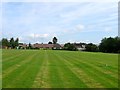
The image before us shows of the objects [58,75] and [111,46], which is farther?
[111,46]

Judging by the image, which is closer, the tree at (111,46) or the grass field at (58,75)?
the grass field at (58,75)

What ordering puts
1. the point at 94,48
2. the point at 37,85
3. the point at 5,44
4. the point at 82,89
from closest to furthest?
1. the point at 82,89
2. the point at 37,85
3. the point at 94,48
4. the point at 5,44

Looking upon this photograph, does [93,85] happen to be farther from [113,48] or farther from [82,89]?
[113,48]

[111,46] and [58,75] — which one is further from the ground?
[111,46]

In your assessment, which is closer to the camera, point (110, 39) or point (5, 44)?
point (110, 39)

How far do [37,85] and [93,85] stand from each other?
278 centimetres

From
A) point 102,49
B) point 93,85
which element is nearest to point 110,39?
point 102,49

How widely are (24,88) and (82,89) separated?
261 cm

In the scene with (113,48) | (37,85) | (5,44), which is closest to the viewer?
(37,85)

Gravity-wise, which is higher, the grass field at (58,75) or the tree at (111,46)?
the tree at (111,46)

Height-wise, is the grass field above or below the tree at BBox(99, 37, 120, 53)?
below

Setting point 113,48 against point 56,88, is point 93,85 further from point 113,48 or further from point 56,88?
point 113,48

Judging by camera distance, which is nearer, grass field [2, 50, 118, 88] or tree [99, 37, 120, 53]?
grass field [2, 50, 118, 88]

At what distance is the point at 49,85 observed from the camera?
1502 centimetres
